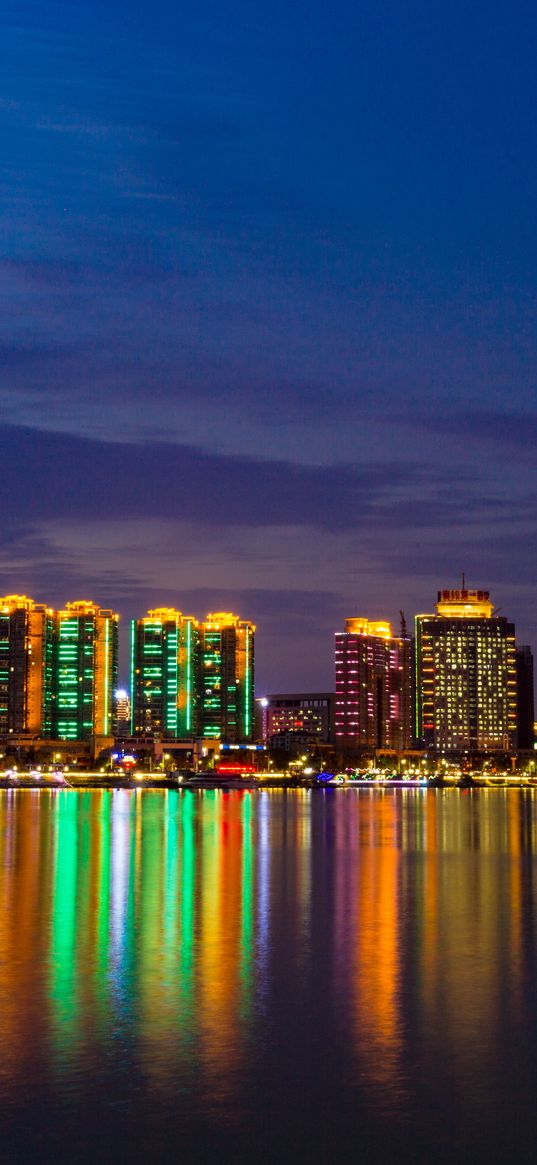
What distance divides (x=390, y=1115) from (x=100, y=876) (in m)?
27.5

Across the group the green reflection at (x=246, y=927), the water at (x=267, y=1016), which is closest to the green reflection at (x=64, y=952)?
the water at (x=267, y=1016)

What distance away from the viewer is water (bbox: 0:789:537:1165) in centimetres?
1512

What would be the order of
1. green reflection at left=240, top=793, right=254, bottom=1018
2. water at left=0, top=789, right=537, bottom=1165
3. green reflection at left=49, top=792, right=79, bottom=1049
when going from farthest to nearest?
green reflection at left=240, top=793, right=254, bottom=1018 → green reflection at left=49, top=792, right=79, bottom=1049 → water at left=0, top=789, right=537, bottom=1165

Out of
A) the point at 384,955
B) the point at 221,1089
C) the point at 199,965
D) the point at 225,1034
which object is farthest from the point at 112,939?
the point at 221,1089

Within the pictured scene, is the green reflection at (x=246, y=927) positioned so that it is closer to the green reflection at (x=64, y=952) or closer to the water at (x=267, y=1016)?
the water at (x=267, y=1016)

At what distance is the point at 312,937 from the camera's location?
29.1m

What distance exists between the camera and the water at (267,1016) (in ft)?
49.6

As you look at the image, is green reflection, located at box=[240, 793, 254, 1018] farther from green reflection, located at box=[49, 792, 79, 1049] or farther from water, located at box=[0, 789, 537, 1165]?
green reflection, located at box=[49, 792, 79, 1049]

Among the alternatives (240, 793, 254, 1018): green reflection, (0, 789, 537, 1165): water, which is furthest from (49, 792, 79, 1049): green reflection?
(240, 793, 254, 1018): green reflection

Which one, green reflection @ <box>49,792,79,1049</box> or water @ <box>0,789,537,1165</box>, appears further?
green reflection @ <box>49,792,79,1049</box>

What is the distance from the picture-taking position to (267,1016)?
20953 millimetres

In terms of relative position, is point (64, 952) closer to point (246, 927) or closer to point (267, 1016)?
point (246, 927)

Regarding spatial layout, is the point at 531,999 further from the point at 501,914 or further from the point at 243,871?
the point at 243,871

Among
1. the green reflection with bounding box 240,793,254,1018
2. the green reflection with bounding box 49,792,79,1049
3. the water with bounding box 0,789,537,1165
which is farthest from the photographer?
the green reflection with bounding box 240,793,254,1018
